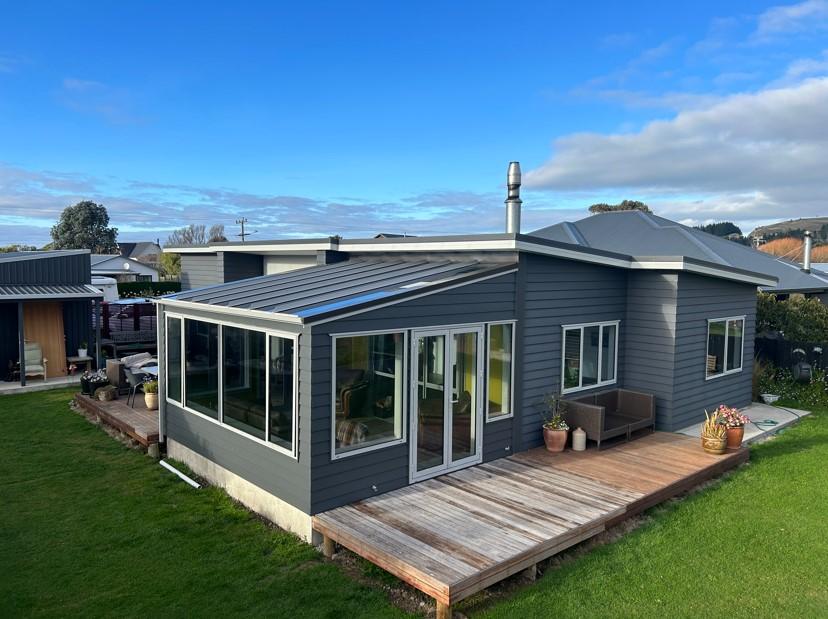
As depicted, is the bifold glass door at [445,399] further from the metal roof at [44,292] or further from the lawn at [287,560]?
the metal roof at [44,292]

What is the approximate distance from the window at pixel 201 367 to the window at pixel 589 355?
481cm

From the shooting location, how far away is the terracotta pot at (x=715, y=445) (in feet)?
25.3

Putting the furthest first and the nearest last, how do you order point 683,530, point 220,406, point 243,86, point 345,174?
point 345,174 < point 243,86 < point 220,406 < point 683,530

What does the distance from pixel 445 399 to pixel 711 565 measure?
3056 mm

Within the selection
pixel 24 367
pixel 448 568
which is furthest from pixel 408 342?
pixel 24 367

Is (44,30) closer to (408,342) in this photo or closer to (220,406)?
(220,406)

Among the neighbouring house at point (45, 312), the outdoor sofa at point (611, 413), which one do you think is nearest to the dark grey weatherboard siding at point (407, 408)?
the outdoor sofa at point (611, 413)

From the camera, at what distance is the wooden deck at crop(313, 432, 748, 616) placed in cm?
466

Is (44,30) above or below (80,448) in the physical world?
above

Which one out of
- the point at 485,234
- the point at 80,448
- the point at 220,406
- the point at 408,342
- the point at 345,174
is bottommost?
the point at 80,448

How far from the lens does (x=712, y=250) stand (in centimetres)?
1647

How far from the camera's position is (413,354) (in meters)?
6.34

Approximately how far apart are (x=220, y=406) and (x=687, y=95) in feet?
Result: 46.1

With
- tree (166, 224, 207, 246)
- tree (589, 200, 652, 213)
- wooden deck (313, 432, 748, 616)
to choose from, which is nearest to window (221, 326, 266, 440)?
wooden deck (313, 432, 748, 616)
